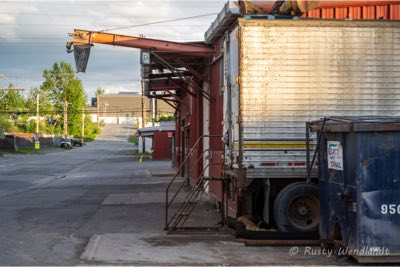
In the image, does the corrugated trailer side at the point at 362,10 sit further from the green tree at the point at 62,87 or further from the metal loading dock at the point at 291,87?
the green tree at the point at 62,87

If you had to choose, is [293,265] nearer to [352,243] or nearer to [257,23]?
[352,243]

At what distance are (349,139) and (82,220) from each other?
7271 mm

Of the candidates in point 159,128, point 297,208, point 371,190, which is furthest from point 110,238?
point 159,128

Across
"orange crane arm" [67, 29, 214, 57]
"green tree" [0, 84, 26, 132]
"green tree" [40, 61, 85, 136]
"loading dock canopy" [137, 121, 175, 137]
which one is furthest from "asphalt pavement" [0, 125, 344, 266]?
"green tree" [40, 61, 85, 136]

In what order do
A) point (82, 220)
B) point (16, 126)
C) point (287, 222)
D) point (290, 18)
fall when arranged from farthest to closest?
point (16, 126)
point (82, 220)
point (290, 18)
point (287, 222)

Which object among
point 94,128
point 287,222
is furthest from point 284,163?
point 94,128

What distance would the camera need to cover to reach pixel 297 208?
11211 mm

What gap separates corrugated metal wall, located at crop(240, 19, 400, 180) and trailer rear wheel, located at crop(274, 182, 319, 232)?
32cm

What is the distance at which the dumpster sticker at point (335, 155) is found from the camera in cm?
911

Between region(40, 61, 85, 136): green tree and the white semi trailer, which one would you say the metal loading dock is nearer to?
the white semi trailer

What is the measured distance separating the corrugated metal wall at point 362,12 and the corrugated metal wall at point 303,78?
2.70 m

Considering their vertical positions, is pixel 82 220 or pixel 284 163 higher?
pixel 284 163

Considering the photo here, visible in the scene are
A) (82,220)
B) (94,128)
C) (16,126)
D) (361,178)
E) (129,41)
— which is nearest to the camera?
(361,178)

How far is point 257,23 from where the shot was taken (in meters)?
11.2
